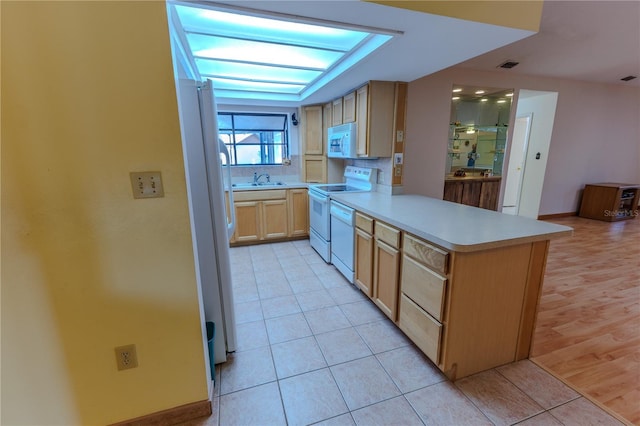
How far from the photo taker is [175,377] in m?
1.40

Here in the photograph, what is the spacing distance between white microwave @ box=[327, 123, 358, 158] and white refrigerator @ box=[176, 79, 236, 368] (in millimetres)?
1776

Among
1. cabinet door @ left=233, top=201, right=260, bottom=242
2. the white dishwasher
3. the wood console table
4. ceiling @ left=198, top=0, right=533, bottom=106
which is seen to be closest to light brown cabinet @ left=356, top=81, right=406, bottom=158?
ceiling @ left=198, top=0, right=533, bottom=106

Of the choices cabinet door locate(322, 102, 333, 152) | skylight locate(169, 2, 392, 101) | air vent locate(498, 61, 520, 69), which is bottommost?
cabinet door locate(322, 102, 333, 152)

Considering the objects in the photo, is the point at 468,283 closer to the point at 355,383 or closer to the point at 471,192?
the point at 355,383

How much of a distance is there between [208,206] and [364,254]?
143cm

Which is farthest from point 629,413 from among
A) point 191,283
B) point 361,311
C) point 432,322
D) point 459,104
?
point 459,104

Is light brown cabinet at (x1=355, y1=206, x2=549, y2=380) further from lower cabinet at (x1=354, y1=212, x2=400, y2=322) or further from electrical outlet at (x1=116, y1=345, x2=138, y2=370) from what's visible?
electrical outlet at (x1=116, y1=345, x2=138, y2=370)

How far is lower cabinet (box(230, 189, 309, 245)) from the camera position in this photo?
3.89 metres

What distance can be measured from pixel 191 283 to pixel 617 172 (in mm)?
7918

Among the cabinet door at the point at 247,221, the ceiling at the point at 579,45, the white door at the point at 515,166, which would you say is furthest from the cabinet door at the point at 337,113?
the white door at the point at 515,166

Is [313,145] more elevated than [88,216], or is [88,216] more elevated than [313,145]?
[313,145]

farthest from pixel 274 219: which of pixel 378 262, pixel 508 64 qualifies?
pixel 508 64

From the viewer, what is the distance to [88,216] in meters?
1.14

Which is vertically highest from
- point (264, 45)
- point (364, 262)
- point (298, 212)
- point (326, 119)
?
point (264, 45)
